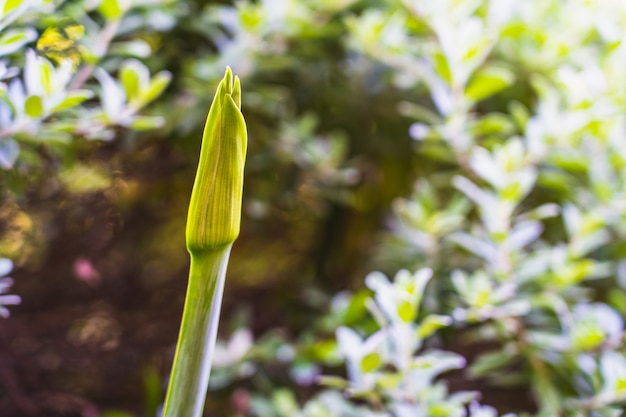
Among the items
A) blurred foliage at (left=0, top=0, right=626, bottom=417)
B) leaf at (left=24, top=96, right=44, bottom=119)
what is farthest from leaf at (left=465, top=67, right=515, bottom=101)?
leaf at (left=24, top=96, right=44, bottom=119)

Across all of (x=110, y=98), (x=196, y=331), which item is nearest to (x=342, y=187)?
(x=110, y=98)

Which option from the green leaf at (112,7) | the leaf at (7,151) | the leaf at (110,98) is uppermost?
the green leaf at (112,7)

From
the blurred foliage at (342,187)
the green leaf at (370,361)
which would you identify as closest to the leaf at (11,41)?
the blurred foliage at (342,187)

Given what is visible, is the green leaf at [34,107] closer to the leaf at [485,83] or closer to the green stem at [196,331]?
the green stem at [196,331]

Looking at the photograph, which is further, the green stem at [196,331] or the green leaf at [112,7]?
the green leaf at [112,7]

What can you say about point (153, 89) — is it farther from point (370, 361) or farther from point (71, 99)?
point (370, 361)

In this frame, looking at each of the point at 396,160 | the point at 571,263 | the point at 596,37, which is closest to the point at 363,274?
the point at 396,160
